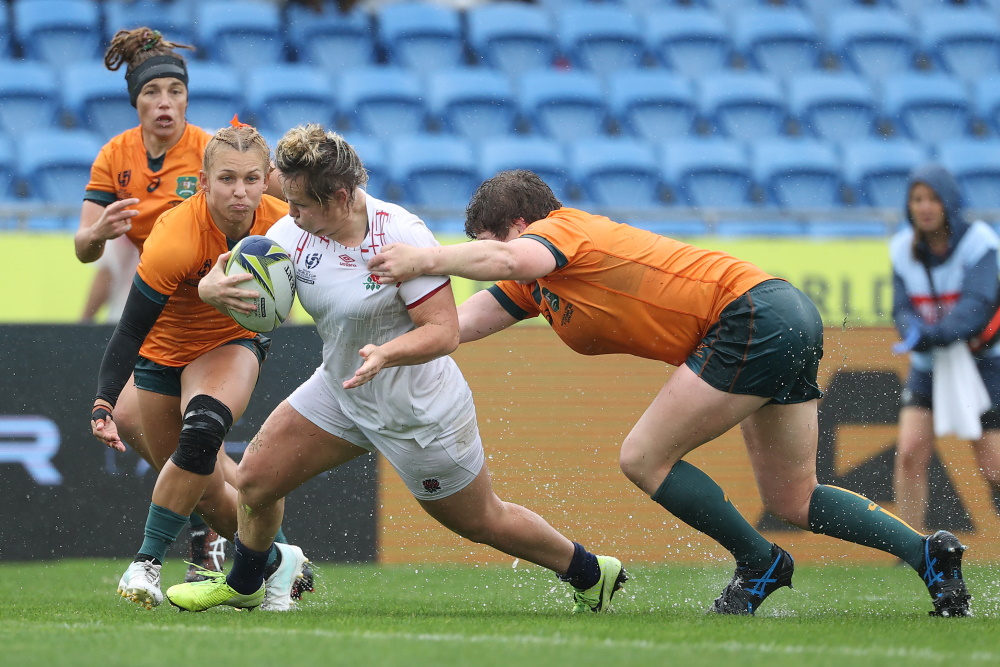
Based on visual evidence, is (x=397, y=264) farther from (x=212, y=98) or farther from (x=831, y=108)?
(x=831, y=108)

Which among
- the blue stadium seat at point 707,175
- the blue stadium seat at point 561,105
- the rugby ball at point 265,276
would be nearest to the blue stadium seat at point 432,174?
the blue stadium seat at point 561,105

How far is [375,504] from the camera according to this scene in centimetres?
746

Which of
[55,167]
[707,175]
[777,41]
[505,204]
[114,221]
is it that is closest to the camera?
[505,204]

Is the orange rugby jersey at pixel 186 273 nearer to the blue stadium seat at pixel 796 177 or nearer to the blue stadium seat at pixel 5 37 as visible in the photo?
the blue stadium seat at pixel 796 177

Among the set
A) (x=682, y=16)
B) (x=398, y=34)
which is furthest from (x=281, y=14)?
(x=682, y=16)

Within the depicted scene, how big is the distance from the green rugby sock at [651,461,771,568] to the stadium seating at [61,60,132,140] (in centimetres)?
764

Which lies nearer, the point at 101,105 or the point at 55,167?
the point at 55,167

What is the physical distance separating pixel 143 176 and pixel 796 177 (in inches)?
286

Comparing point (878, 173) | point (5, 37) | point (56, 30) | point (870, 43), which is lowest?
point (878, 173)

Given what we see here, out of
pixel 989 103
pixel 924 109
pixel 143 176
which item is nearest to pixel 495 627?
pixel 143 176

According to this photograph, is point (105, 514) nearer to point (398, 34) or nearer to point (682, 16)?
point (398, 34)

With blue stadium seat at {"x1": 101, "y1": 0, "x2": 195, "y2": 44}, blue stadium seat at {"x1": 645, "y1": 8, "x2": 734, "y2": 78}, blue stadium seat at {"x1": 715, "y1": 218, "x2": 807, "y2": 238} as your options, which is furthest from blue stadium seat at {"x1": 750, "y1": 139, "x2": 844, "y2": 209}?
blue stadium seat at {"x1": 101, "y1": 0, "x2": 195, "y2": 44}

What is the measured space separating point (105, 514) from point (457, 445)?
3703mm

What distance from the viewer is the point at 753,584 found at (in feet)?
15.7
